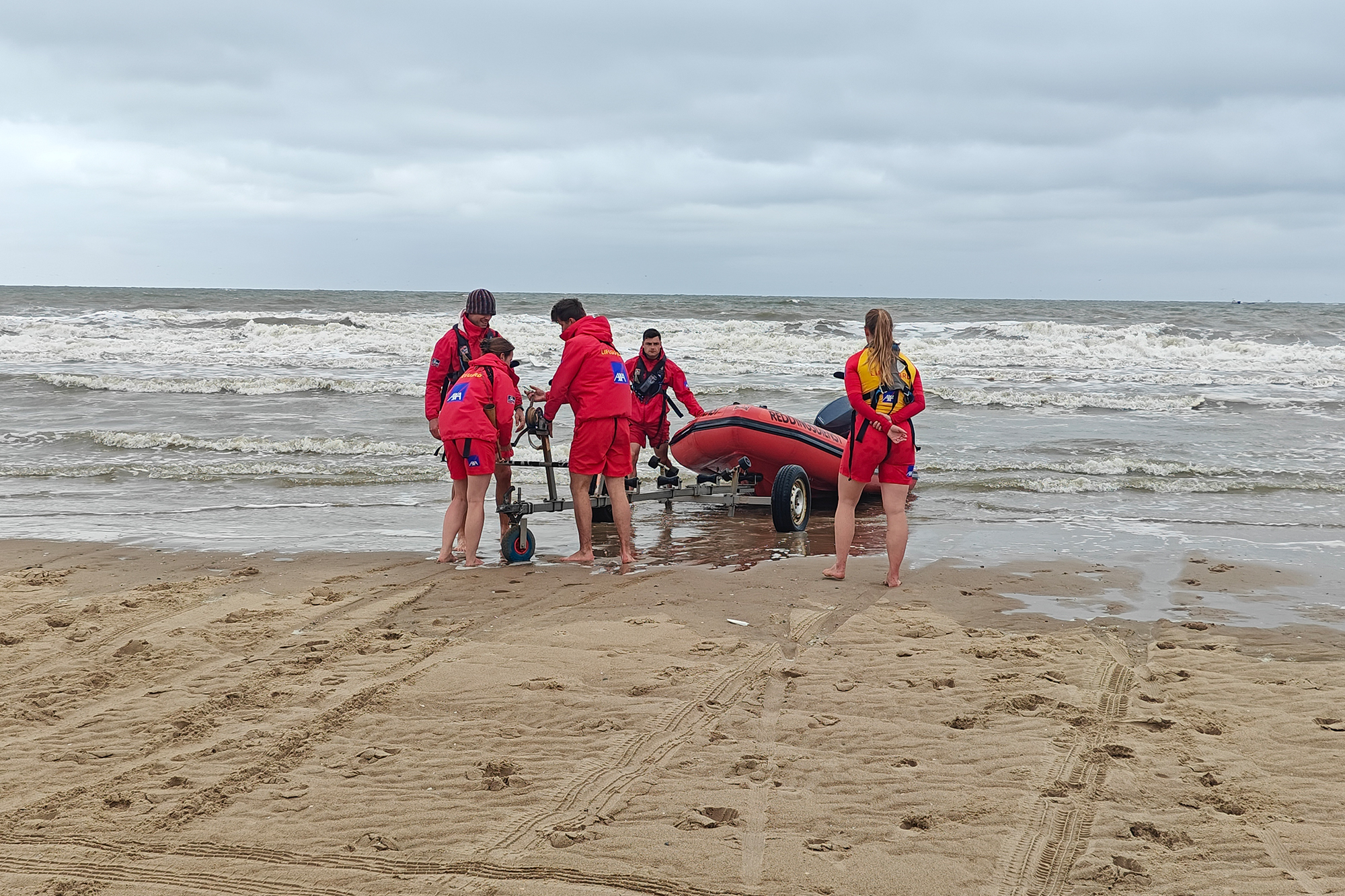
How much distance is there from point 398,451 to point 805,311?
32474mm

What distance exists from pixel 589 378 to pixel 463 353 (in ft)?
3.17

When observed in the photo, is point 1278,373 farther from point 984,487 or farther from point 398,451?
point 398,451

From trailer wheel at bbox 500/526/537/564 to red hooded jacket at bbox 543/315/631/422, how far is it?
788mm

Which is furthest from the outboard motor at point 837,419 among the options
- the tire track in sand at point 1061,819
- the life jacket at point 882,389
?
the tire track in sand at point 1061,819

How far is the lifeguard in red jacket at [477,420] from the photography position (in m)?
6.18

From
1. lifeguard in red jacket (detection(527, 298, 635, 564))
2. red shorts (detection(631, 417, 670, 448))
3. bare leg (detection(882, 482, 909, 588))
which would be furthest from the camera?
red shorts (detection(631, 417, 670, 448))

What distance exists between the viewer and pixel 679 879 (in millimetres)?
2742

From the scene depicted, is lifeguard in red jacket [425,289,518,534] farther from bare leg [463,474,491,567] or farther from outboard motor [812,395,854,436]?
outboard motor [812,395,854,436]

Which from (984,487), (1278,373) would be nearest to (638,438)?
(984,487)

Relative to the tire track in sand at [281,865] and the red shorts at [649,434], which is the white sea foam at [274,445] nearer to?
the red shorts at [649,434]

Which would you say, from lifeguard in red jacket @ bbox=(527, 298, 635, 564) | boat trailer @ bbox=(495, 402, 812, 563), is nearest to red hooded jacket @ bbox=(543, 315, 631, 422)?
lifeguard in red jacket @ bbox=(527, 298, 635, 564)

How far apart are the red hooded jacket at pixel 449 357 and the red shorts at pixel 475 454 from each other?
20.2 inches

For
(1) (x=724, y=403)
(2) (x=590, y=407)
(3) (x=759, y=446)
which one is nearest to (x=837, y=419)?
(3) (x=759, y=446)

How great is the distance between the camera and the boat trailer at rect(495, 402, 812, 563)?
6.45 metres
